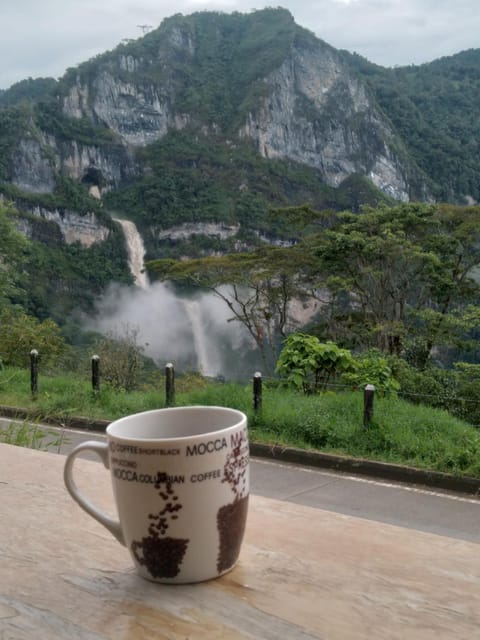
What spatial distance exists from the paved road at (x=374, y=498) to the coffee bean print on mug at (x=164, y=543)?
349cm

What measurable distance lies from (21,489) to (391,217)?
18431 mm

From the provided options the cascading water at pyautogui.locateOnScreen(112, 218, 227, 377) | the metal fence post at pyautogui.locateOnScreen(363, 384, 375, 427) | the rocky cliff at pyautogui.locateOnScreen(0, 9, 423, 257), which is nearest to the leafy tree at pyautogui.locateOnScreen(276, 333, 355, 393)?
the metal fence post at pyautogui.locateOnScreen(363, 384, 375, 427)

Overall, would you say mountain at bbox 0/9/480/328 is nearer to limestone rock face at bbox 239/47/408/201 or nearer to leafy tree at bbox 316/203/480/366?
limestone rock face at bbox 239/47/408/201

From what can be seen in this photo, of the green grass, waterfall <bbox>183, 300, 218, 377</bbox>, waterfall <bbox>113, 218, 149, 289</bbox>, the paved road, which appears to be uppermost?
waterfall <bbox>113, 218, 149, 289</bbox>

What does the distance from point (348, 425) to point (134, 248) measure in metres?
63.9

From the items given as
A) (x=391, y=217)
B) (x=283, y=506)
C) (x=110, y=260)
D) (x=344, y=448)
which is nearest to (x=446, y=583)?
(x=283, y=506)

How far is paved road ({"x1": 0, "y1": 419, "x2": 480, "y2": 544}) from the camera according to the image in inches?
174

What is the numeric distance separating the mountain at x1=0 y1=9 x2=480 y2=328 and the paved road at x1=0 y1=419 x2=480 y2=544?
47219 mm

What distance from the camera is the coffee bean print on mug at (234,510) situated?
2.64ft

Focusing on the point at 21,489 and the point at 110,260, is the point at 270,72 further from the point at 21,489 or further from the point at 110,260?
the point at 21,489

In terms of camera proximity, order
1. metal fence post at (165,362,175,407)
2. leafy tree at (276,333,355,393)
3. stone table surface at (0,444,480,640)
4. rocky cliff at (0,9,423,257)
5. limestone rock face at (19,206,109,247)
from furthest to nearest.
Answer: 1. rocky cliff at (0,9,423,257)
2. limestone rock face at (19,206,109,247)
3. leafy tree at (276,333,355,393)
4. metal fence post at (165,362,175,407)
5. stone table surface at (0,444,480,640)

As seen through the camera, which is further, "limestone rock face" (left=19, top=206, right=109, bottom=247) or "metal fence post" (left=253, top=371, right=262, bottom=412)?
"limestone rock face" (left=19, top=206, right=109, bottom=247)

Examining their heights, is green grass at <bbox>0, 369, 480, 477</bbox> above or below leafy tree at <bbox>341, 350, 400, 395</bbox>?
below

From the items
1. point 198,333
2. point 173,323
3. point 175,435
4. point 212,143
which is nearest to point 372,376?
point 175,435
